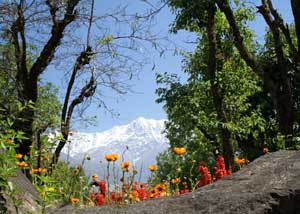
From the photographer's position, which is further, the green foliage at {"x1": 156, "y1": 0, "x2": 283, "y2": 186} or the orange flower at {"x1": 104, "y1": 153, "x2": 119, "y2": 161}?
the green foliage at {"x1": 156, "y1": 0, "x2": 283, "y2": 186}

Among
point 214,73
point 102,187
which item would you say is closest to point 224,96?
point 214,73

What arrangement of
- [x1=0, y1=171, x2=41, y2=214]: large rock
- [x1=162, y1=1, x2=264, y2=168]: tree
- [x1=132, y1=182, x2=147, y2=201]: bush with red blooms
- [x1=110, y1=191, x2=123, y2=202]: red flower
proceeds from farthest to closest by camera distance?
[x1=162, y1=1, x2=264, y2=168]: tree, [x1=132, y1=182, x2=147, y2=201]: bush with red blooms, [x1=110, y1=191, x2=123, y2=202]: red flower, [x1=0, y1=171, x2=41, y2=214]: large rock

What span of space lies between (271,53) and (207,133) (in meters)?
6.89

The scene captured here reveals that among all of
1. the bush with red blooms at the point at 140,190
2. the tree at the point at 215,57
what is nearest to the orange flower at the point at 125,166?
the bush with red blooms at the point at 140,190

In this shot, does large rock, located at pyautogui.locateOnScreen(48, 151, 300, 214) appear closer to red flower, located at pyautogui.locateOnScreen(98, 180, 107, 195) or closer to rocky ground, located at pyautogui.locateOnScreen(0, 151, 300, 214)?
rocky ground, located at pyautogui.locateOnScreen(0, 151, 300, 214)

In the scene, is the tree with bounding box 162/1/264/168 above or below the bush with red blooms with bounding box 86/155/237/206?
above

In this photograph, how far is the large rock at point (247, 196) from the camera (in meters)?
2.99

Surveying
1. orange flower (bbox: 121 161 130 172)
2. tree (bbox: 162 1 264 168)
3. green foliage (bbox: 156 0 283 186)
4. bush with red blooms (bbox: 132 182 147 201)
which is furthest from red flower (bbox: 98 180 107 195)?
green foliage (bbox: 156 0 283 186)

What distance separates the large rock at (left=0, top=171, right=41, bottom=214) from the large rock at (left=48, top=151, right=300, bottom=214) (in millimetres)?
250

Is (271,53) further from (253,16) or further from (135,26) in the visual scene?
(135,26)

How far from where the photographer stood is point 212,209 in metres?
3.04

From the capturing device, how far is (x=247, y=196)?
304cm

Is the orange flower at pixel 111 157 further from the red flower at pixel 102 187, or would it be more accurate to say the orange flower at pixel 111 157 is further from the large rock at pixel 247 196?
the large rock at pixel 247 196

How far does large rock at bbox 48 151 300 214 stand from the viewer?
118 inches
